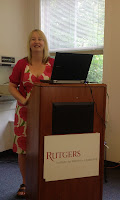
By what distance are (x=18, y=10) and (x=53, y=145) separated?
290 cm

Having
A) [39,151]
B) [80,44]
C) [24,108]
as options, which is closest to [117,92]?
[80,44]

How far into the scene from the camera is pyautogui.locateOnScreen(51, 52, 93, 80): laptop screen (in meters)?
1.30

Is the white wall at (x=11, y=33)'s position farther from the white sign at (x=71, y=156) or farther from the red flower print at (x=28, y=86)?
the white sign at (x=71, y=156)

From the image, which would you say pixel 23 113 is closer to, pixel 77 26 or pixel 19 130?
pixel 19 130

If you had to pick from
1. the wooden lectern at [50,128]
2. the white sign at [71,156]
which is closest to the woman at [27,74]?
the wooden lectern at [50,128]

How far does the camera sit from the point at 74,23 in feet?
10.8

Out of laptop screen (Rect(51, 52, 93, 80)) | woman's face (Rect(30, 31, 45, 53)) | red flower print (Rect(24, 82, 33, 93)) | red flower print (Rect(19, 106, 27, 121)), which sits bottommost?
red flower print (Rect(19, 106, 27, 121))

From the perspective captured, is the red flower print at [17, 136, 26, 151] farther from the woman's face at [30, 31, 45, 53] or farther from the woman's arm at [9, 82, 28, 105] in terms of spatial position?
the woman's face at [30, 31, 45, 53]

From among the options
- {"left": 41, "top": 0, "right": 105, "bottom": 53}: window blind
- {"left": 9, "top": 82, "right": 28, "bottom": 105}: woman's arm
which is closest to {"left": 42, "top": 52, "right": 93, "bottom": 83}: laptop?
{"left": 9, "top": 82, "right": 28, "bottom": 105}: woman's arm

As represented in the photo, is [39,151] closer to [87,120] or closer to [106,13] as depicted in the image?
[87,120]

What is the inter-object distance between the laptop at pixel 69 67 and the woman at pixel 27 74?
0.51 m

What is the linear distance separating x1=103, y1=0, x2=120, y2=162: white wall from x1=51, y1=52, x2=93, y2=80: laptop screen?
5.25 ft

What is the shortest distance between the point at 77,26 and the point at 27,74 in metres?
Result: 1.78

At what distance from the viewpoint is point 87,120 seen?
1.33 m
